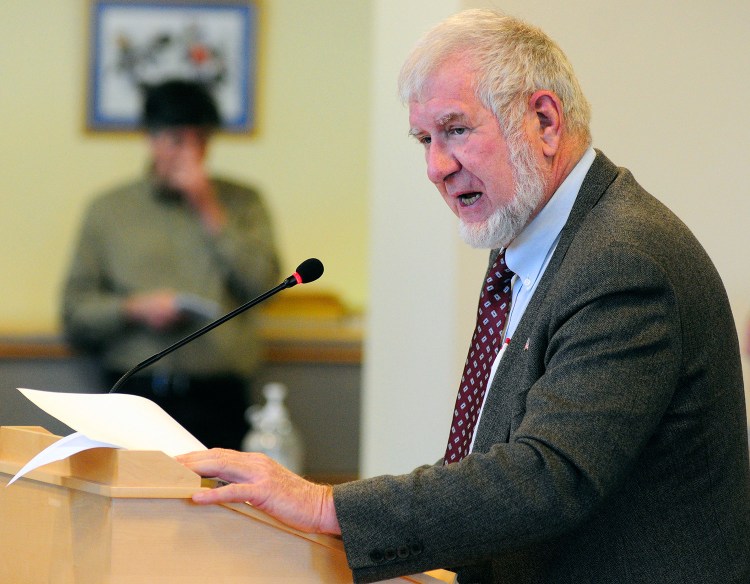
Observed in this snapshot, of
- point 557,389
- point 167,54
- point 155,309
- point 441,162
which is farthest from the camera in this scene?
point 167,54

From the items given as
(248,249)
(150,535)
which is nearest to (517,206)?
(150,535)

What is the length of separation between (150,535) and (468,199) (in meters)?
0.63

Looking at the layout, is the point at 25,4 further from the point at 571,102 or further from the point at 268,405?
the point at 571,102

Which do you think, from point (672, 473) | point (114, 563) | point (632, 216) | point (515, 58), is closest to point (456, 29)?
point (515, 58)

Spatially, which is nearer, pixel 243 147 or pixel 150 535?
pixel 150 535

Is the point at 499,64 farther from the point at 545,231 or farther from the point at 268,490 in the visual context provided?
the point at 268,490

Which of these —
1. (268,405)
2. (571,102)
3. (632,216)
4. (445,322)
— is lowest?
(268,405)

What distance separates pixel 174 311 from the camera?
13.8 ft

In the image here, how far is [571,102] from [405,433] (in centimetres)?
160

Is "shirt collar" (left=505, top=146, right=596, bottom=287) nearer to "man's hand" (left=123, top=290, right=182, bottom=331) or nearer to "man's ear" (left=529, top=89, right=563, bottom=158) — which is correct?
"man's ear" (left=529, top=89, right=563, bottom=158)

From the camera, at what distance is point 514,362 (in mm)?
1329

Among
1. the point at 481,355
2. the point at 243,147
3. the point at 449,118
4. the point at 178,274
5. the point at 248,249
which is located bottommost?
the point at 178,274

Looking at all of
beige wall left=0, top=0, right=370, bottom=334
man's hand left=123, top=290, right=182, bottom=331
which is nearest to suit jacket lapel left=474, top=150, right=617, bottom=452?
man's hand left=123, top=290, right=182, bottom=331

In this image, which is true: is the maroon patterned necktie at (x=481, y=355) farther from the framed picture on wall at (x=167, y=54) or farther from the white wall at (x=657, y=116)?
the framed picture on wall at (x=167, y=54)
